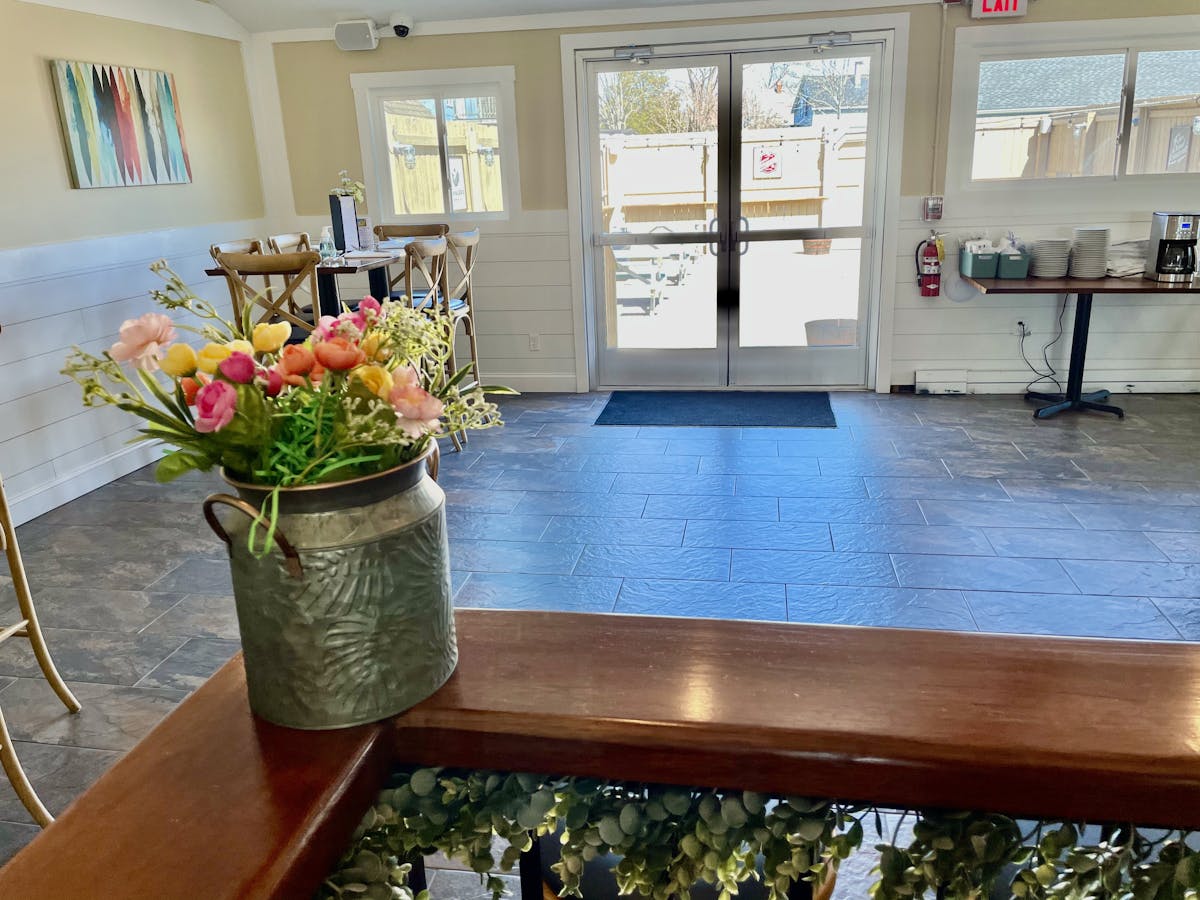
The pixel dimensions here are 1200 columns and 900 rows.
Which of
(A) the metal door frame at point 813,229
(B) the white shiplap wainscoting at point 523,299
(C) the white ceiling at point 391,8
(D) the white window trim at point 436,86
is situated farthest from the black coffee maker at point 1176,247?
(D) the white window trim at point 436,86

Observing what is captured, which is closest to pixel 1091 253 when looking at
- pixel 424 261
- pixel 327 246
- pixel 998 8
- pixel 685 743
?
pixel 998 8

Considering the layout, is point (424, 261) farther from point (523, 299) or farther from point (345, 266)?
point (523, 299)

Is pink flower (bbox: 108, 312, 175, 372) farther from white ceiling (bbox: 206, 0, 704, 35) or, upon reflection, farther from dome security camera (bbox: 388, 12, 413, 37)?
dome security camera (bbox: 388, 12, 413, 37)

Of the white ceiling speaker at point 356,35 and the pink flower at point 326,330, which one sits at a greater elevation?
the white ceiling speaker at point 356,35

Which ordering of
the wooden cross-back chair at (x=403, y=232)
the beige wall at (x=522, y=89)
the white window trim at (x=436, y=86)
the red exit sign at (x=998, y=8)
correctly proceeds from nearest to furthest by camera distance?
the red exit sign at (x=998, y=8) < the beige wall at (x=522, y=89) < the wooden cross-back chair at (x=403, y=232) < the white window trim at (x=436, y=86)

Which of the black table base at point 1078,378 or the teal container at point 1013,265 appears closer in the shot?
the black table base at point 1078,378

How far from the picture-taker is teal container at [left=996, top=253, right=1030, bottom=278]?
16.2 feet

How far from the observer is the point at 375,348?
961mm

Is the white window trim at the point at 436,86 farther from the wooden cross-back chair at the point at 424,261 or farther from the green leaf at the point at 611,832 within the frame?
the green leaf at the point at 611,832

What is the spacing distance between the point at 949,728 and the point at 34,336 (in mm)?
4239

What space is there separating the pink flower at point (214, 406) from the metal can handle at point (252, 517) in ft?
0.23

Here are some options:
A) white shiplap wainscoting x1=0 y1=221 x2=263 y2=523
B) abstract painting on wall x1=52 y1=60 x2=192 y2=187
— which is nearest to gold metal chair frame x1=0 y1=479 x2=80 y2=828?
white shiplap wainscoting x1=0 y1=221 x2=263 y2=523

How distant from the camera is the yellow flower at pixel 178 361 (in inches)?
34.9

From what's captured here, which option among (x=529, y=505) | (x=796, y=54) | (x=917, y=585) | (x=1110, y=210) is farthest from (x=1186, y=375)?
(x=529, y=505)
